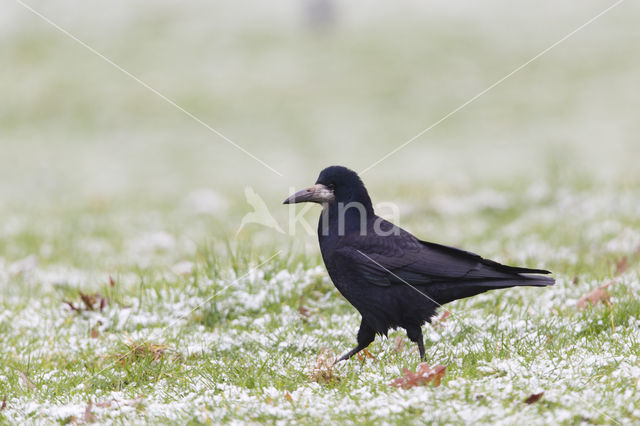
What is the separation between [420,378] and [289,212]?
7872 mm

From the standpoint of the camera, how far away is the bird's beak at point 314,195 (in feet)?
16.6

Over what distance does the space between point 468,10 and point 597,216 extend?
28.3m

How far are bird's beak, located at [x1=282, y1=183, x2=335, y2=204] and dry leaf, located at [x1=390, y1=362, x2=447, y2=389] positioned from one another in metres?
1.56

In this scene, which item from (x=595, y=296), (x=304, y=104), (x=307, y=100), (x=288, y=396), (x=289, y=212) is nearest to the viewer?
(x=288, y=396)

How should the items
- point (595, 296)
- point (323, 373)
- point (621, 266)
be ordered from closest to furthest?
1. point (323, 373)
2. point (595, 296)
3. point (621, 266)

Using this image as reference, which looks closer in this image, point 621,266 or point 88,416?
point 88,416

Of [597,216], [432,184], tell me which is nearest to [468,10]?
[432,184]

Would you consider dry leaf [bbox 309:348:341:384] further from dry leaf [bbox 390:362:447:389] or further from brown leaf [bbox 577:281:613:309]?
brown leaf [bbox 577:281:613:309]

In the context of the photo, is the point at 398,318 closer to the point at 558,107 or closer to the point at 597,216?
the point at 597,216

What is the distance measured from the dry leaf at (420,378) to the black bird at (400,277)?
0.58 meters

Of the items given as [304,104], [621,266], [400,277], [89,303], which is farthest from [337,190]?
[304,104]

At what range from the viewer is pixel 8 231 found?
10266 mm

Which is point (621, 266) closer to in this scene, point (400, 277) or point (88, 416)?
point (400, 277)

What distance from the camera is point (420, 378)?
157 inches
